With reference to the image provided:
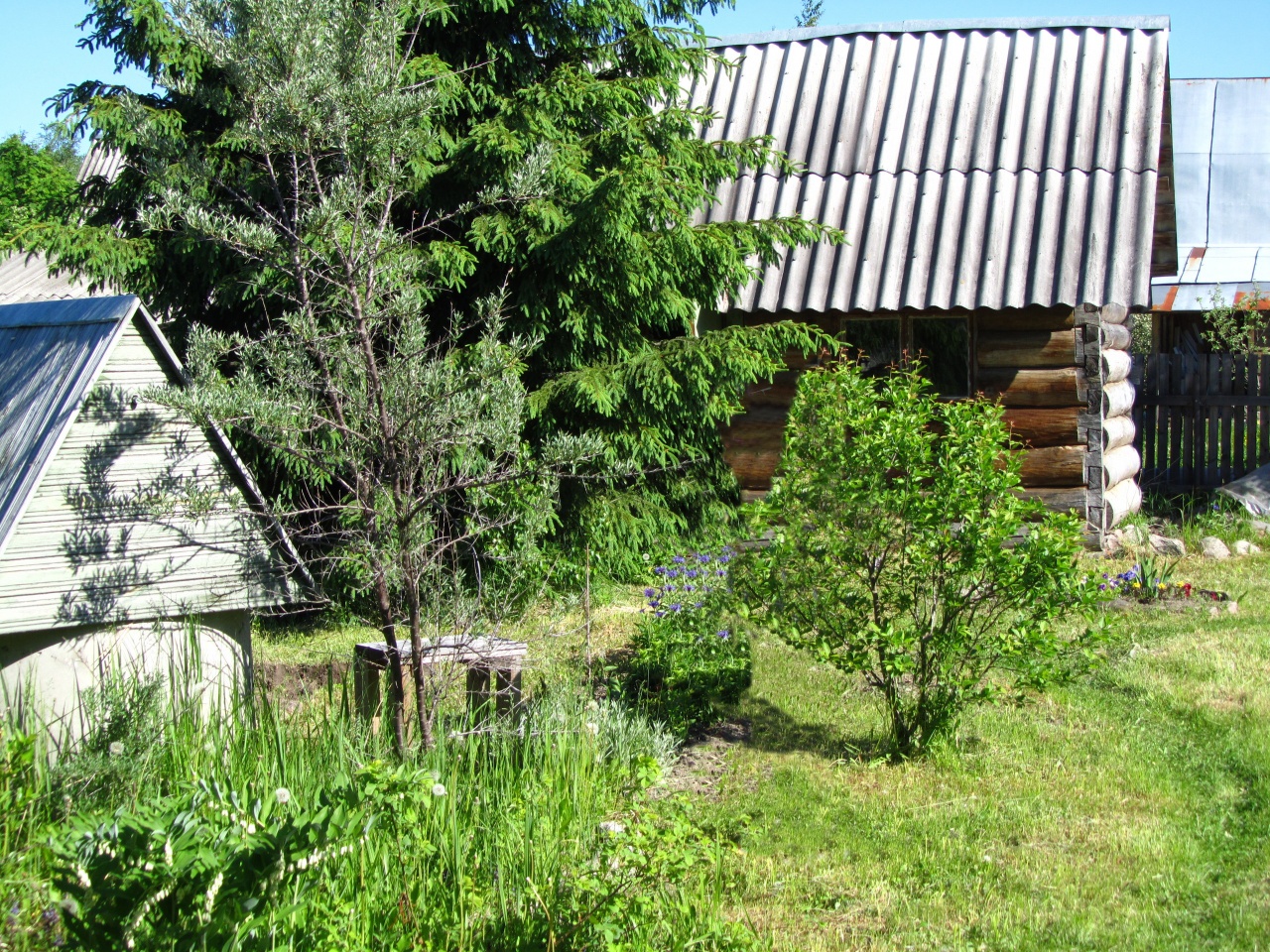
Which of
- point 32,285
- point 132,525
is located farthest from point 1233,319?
point 32,285

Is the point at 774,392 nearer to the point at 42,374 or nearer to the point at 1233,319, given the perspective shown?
the point at 42,374

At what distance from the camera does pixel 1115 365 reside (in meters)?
11.1

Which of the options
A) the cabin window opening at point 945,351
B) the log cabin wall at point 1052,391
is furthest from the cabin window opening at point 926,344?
the log cabin wall at point 1052,391

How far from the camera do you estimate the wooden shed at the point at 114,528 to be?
4363 millimetres

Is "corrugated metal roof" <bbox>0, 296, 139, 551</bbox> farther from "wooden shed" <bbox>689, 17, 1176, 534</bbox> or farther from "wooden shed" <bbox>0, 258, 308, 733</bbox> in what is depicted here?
"wooden shed" <bbox>689, 17, 1176, 534</bbox>

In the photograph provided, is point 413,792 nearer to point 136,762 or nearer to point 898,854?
point 136,762

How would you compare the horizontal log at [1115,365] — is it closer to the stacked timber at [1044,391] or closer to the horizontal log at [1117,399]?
the horizontal log at [1117,399]

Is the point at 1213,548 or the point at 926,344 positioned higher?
the point at 926,344

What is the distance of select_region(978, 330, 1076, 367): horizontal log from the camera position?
32.9ft

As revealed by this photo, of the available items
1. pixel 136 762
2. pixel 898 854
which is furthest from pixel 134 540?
pixel 898 854

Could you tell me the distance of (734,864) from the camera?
4641 millimetres

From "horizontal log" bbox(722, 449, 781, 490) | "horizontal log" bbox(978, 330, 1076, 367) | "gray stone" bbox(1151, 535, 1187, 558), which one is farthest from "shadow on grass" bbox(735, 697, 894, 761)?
"gray stone" bbox(1151, 535, 1187, 558)

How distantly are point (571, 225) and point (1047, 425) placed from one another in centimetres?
489

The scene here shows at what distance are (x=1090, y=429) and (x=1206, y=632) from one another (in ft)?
8.58
